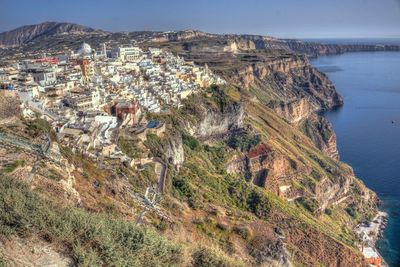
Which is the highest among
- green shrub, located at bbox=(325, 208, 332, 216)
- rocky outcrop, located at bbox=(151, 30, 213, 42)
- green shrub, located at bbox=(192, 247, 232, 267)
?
rocky outcrop, located at bbox=(151, 30, 213, 42)

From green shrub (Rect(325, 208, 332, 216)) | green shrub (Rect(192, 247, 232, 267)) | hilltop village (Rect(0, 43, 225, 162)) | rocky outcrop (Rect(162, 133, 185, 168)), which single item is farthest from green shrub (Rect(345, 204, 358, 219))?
green shrub (Rect(192, 247, 232, 267))

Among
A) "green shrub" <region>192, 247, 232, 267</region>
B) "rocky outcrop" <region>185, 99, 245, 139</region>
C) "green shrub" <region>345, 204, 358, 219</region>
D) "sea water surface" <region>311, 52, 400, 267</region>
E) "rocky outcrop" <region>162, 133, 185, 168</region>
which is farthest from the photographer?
"sea water surface" <region>311, 52, 400, 267</region>

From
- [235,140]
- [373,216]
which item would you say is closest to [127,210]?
[235,140]

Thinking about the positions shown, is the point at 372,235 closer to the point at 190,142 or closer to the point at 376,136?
the point at 190,142

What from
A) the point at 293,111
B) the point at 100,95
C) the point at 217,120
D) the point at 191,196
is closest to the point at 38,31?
the point at 293,111

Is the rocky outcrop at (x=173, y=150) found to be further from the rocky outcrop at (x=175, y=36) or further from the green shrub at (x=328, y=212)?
the rocky outcrop at (x=175, y=36)

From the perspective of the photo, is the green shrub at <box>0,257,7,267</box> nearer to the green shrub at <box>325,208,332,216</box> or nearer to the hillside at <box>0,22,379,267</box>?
the hillside at <box>0,22,379,267</box>

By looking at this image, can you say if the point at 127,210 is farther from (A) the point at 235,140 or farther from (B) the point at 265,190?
(A) the point at 235,140
